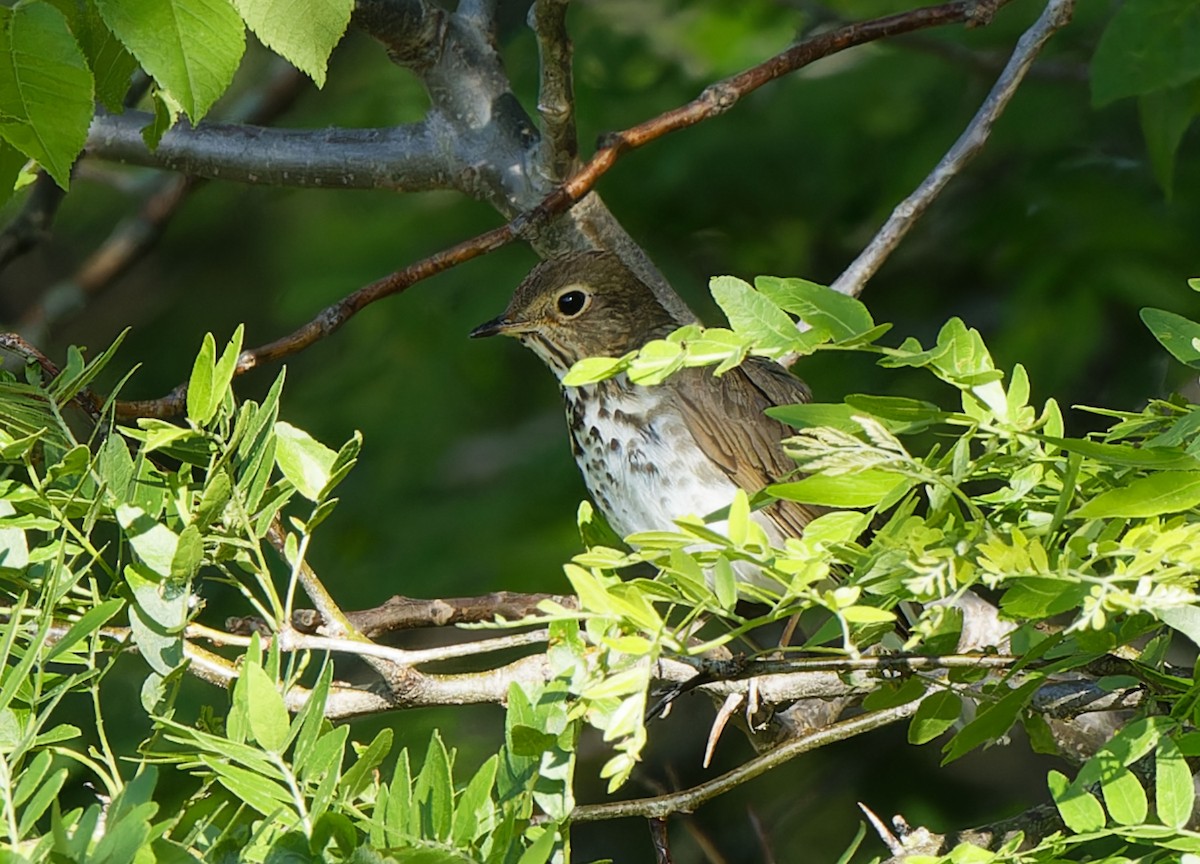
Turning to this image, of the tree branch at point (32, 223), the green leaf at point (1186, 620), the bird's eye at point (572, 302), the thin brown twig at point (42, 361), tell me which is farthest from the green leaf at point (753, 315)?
the tree branch at point (32, 223)

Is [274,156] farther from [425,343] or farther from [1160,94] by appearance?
[1160,94]

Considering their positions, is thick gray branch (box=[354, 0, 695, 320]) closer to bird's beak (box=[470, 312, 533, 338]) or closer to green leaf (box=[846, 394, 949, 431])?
bird's beak (box=[470, 312, 533, 338])

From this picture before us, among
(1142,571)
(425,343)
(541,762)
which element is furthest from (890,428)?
(425,343)

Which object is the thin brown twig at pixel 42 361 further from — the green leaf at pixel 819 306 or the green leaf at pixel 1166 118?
the green leaf at pixel 1166 118

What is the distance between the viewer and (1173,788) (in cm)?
160

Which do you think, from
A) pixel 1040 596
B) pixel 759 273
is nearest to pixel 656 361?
pixel 1040 596

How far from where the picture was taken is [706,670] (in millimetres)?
1893

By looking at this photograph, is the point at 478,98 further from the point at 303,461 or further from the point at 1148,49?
the point at 303,461

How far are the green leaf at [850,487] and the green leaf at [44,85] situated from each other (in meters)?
1.17

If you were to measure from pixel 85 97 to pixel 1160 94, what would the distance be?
2.70m

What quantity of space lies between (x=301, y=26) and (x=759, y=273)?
2.95 meters

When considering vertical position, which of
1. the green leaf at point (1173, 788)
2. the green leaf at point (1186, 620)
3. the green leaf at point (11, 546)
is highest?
the green leaf at point (11, 546)

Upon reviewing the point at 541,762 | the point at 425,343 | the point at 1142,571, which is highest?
the point at 425,343

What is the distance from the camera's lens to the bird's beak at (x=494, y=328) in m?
4.00
